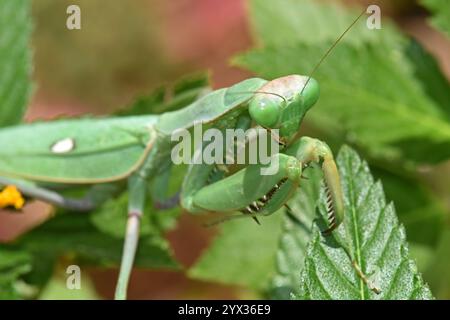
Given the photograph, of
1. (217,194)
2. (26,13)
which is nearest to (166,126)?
(217,194)

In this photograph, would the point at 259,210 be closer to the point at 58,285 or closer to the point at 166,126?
the point at 166,126

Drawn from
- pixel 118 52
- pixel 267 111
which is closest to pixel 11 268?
pixel 267 111

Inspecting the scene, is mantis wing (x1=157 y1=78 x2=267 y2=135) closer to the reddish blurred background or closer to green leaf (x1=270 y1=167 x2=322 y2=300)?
green leaf (x1=270 y1=167 x2=322 y2=300)

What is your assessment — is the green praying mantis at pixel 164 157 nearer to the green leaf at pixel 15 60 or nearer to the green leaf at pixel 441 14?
the green leaf at pixel 15 60

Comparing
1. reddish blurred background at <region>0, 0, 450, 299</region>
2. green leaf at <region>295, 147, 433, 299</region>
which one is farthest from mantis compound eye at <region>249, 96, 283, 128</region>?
reddish blurred background at <region>0, 0, 450, 299</region>

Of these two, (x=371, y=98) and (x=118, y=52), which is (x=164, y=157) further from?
(x=118, y=52)

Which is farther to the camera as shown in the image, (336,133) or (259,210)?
(336,133)
